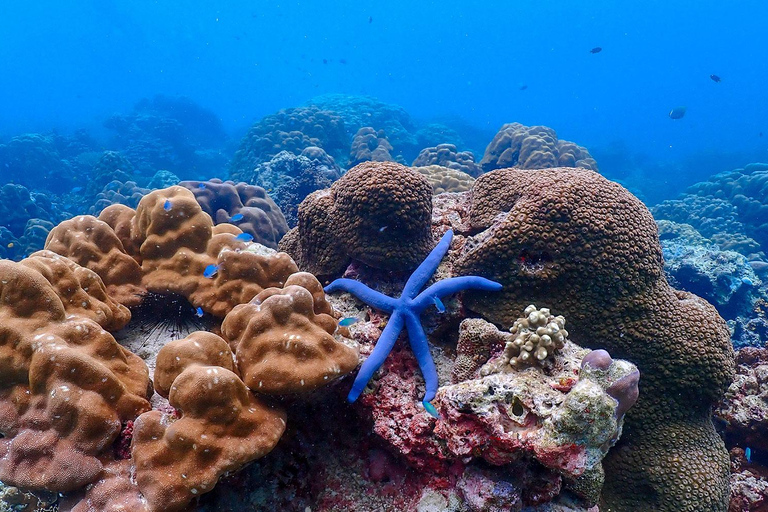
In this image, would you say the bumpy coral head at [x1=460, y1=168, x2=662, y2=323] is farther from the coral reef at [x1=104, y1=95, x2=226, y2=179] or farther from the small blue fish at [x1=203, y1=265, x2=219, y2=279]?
A: the coral reef at [x1=104, y1=95, x2=226, y2=179]

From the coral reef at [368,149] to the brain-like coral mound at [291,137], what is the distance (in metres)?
2.03

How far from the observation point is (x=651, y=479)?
3535 millimetres

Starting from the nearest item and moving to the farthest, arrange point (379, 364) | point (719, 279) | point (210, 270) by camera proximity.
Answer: point (379, 364), point (210, 270), point (719, 279)

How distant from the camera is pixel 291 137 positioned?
60.8 feet

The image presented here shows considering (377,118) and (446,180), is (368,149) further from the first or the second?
(377,118)

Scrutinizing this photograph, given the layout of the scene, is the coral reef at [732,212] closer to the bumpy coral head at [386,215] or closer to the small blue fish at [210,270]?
the bumpy coral head at [386,215]

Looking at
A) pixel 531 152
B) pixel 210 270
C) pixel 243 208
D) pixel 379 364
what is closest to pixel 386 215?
pixel 379 364

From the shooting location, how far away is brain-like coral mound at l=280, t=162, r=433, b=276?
4164 mm

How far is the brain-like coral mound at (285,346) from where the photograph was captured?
8.68ft

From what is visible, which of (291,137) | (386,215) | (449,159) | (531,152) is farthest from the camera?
(291,137)

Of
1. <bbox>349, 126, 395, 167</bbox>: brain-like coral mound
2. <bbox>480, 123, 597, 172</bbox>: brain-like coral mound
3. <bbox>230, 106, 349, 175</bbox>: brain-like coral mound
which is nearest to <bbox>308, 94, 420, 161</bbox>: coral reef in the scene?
<bbox>230, 106, 349, 175</bbox>: brain-like coral mound

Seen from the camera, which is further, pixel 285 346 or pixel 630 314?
pixel 630 314

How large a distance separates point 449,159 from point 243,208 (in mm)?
8920

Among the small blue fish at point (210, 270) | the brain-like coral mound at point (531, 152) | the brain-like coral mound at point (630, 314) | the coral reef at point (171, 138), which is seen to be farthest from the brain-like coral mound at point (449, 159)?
the coral reef at point (171, 138)
